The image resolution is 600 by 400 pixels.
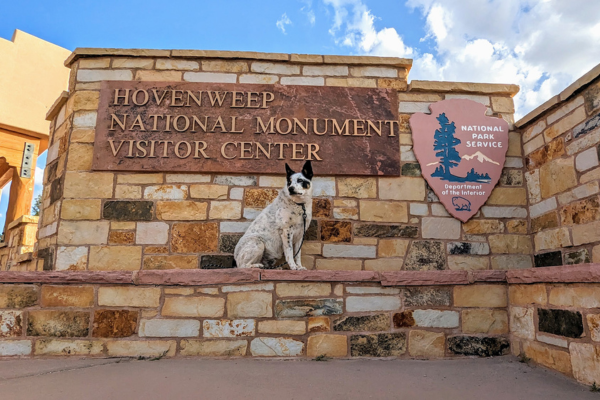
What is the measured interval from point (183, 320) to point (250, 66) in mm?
3214

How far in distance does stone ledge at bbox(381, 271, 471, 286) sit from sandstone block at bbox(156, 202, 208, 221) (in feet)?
7.32

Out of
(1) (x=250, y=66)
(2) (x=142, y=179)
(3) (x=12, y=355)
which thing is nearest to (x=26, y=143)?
(2) (x=142, y=179)

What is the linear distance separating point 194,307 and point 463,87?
4091 mm

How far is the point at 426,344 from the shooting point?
342 centimetres

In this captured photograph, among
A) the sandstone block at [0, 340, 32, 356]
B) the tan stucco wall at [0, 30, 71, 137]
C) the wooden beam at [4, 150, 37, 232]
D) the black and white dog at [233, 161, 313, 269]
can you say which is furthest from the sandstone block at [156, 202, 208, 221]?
the wooden beam at [4, 150, 37, 232]

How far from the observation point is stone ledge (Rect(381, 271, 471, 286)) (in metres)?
3.50

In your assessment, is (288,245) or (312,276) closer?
(312,276)

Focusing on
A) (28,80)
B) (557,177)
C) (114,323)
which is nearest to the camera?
(114,323)

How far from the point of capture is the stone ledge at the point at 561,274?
2.58 meters

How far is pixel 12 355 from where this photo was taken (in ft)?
10.6

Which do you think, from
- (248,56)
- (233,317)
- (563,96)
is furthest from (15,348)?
(563,96)

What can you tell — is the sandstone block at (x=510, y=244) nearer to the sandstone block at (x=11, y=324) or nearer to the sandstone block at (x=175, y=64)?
the sandstone block at (x=175, y=64)

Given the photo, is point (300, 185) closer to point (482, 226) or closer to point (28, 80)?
point (482, 226)

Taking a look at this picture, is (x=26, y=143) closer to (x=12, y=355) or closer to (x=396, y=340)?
(x=12, y=355)
